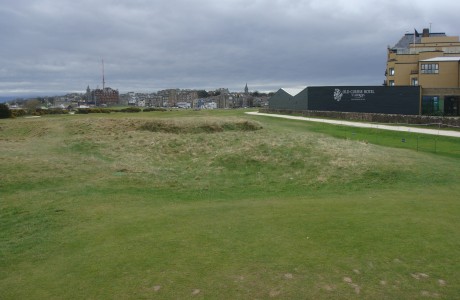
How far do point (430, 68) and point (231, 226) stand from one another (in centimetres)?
7014

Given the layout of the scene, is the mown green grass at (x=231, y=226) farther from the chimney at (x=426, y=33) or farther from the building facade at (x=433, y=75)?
the chimney at (x=426, y=33)

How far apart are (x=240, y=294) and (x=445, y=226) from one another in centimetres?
674

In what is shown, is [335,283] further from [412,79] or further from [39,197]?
[412,79]

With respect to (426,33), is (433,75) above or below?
below

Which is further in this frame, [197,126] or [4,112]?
[4,112]

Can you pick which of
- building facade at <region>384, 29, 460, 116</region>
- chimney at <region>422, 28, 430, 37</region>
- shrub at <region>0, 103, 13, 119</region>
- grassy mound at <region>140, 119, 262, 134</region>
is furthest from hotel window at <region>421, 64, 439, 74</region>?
shrub at <region>0, 103, 13, 119</region>

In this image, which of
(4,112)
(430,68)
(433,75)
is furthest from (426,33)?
(4,112)

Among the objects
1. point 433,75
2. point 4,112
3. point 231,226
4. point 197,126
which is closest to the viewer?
point 231,226

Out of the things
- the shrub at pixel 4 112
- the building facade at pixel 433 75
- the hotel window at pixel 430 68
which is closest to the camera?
the shrub at pixel 4 112

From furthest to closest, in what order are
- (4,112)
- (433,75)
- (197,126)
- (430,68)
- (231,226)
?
1. (430,68)
2. (433,75)
3. (4,112)
4. (197,126)
5. (231,226)

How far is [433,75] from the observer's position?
7031 centimetres

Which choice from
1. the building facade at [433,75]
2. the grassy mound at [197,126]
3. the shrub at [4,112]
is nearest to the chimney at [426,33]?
the building facade at [433,75]

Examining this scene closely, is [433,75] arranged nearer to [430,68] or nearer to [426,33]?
[430,68]

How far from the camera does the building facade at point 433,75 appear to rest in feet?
207
